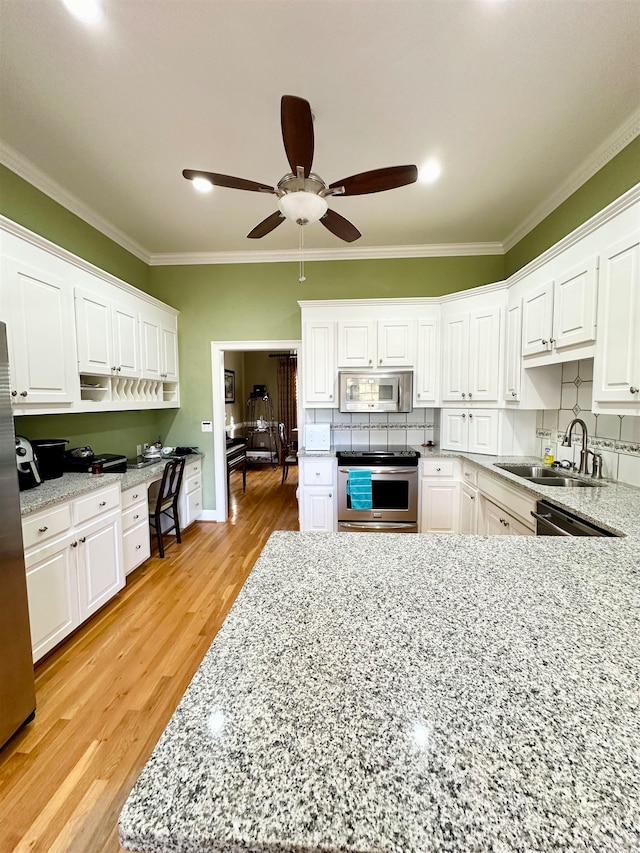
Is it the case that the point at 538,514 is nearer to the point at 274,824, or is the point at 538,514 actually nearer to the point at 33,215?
the point at 274,824

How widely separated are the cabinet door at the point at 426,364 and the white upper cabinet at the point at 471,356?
0.09m

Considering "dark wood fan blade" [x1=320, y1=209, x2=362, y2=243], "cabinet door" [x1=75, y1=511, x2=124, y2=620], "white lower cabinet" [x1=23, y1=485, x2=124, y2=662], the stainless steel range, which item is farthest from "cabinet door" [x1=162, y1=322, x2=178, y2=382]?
"dark wood fan blade" [x1=320, y1=209, x2=362, y2=243]

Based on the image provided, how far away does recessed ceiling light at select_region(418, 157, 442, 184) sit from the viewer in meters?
2.49

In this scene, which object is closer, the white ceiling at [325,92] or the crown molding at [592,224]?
the white ceiling at [325,92]

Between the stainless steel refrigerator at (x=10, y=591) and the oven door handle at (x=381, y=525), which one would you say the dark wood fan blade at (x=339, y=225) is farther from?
the oven door handle at (x=381, y=525)

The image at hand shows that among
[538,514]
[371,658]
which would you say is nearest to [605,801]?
[371,658]

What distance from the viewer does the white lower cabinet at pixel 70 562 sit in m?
1.86

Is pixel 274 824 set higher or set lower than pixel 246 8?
lower

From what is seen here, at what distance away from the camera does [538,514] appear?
2.02 meters

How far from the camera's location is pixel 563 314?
2.31 meters

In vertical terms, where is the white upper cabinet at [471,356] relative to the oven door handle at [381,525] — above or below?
above

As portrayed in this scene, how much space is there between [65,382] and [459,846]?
9.48 ft

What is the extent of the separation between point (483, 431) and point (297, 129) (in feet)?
9.04

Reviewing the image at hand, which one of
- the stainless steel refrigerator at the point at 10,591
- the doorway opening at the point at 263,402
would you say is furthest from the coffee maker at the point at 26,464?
the doorway opening at the point at 263,402
